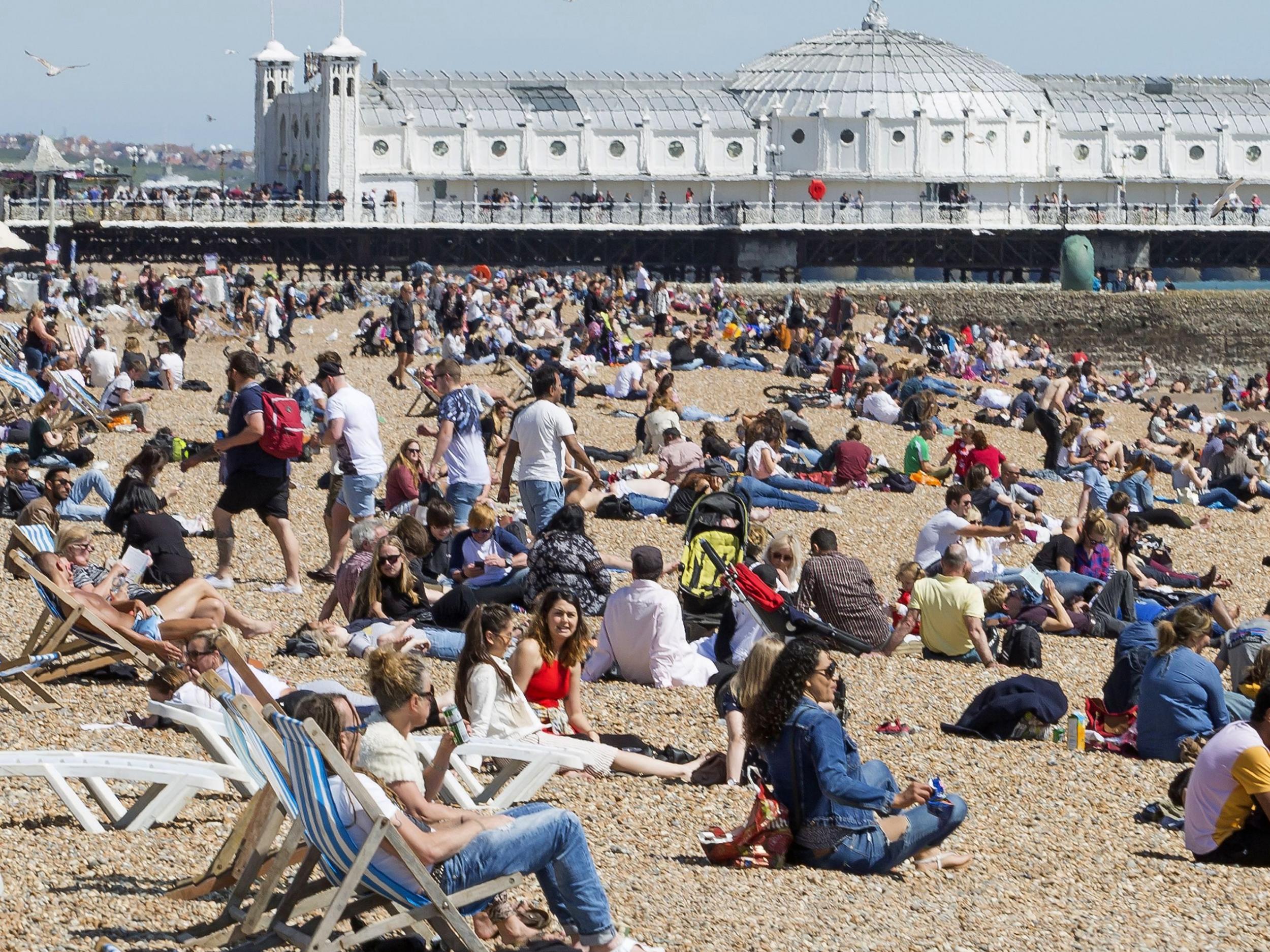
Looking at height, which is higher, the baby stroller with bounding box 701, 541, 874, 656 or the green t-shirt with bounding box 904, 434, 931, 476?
the baby stroller with bounding box 701, 541, 874, 656

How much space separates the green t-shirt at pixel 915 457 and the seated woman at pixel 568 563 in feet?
23.6

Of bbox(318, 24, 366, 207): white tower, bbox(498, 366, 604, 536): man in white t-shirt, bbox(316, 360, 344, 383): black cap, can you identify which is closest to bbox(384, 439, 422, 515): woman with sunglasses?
bbox(498, 366, 604, 536): man in white t-shirt

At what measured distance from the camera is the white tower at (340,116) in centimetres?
5472

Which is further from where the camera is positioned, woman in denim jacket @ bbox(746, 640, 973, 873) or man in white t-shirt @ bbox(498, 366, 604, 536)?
man in white t-shirt @ bbox(498, 366, 604, 536)

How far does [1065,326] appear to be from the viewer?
48.5 metres

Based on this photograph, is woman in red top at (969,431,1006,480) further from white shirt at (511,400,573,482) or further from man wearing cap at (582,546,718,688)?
man wearing cap at (582,546,718,688)

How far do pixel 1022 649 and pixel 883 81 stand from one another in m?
52.1

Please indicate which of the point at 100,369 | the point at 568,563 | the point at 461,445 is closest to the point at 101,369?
the point at 100,369

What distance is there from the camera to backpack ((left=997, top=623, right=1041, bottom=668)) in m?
10.5

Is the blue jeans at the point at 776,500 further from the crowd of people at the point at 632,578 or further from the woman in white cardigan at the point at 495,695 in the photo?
the woman in white cardigan at the point at 495,695

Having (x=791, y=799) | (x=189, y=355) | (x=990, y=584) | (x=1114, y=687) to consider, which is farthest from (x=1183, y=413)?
(x=791, y=799)

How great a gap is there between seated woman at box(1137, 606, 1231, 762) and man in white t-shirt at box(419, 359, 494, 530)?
4461mm

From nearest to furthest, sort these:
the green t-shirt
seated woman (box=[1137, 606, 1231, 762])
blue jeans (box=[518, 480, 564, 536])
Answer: seated woman (box=[1137, 606, 1231, 762])
blue jeans (box=[518, 480, 564, 536])
the green t-shirt

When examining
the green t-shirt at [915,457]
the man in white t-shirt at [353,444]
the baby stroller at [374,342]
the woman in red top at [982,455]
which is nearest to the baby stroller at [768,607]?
the man in white t-shirt at [353,444]
